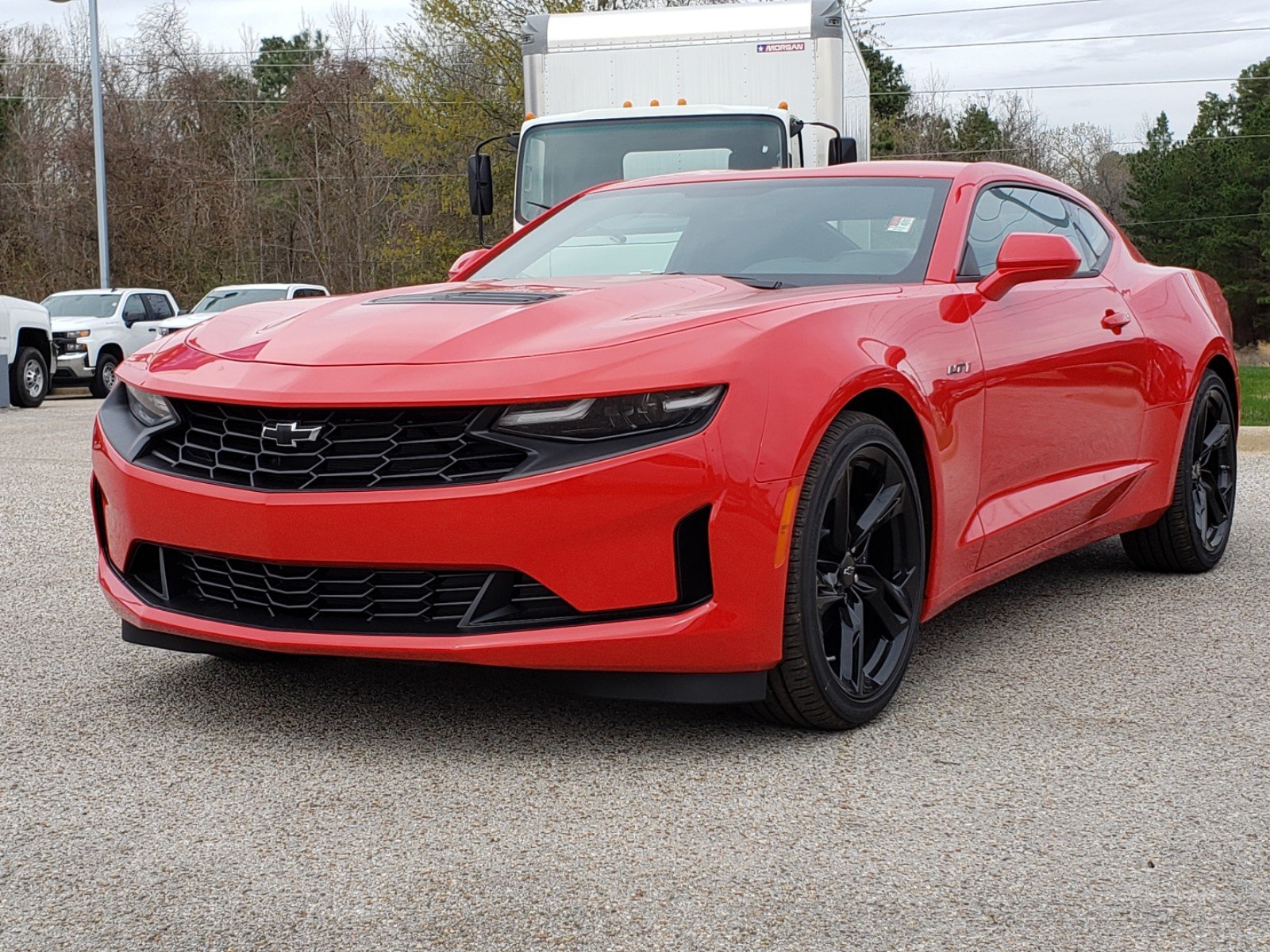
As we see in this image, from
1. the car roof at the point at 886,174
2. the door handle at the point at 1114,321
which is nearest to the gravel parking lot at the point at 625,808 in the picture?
the door handle at the point at 1114,321

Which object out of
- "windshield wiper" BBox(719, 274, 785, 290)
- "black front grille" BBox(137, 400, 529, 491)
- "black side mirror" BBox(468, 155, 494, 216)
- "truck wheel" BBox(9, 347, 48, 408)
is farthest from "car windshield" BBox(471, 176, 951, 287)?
"truck wheel" BBox(9, 347, 48, 408)

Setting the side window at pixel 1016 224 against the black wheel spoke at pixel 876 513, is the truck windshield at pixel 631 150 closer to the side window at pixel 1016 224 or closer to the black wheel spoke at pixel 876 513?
the side window at pixel 1016 224

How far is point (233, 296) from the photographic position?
22.9 m

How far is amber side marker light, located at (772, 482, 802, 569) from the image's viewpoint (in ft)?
10.6

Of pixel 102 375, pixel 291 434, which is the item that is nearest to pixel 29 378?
pixel 102 375

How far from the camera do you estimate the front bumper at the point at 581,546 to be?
309 cm

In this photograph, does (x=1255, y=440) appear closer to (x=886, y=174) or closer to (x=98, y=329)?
(x=886, y=174)

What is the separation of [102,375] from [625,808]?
772 inches

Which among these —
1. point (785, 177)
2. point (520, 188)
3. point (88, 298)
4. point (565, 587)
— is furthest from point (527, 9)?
point (565, 587)

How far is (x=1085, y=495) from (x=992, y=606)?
0.60 metres

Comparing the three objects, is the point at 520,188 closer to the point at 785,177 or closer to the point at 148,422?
the point at 785,177

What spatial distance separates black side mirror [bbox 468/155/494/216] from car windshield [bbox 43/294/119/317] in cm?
1124

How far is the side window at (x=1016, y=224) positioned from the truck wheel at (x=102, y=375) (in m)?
17.6

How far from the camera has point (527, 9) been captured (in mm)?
30469
